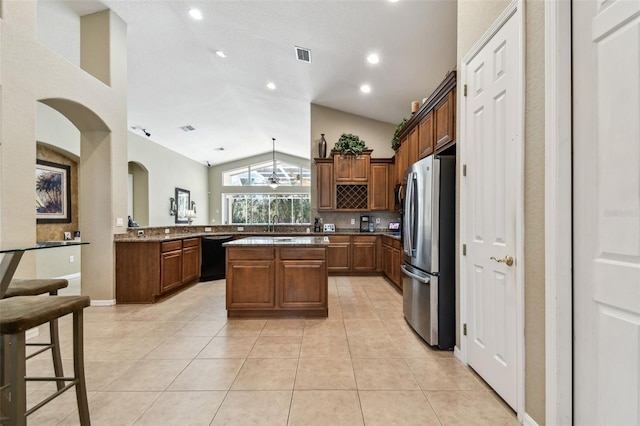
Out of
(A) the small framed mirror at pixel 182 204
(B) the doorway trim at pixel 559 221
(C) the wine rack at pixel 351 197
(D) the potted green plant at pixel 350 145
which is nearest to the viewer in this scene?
(B) the doorway trim at pixel 559 221

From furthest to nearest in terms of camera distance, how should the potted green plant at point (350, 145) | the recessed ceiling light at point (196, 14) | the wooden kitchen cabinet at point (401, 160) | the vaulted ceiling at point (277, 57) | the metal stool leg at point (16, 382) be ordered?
the potted green plant at point (350, 145) < the wooden kitchen cabinet at point (401, 160) < the recessed ceiling light at point (196, 14) < the vaulted ceiling at point (277, 57) < the metal stool leg at point (16, 382)

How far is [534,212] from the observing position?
5.23ft

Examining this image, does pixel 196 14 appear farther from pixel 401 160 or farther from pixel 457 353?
pixel 457 353

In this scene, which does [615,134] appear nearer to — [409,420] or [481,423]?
[481,423]

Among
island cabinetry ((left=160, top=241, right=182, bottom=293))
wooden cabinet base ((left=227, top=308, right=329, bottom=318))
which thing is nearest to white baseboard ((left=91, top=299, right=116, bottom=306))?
island cabinetry ((left=160, top=241, right=182, bottom=293))

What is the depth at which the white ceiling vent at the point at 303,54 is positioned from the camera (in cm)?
428

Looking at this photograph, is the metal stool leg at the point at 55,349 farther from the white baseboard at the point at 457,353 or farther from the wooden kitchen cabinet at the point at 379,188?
the wooden kitchen cabinet at the point at 379,188

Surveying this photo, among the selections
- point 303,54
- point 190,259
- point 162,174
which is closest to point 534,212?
point 303,54

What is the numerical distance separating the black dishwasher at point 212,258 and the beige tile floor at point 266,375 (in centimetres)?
202

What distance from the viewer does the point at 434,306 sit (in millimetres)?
2623

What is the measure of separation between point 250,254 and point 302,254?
2.04ft

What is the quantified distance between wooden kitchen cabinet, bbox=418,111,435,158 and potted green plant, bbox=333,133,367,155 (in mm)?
2309

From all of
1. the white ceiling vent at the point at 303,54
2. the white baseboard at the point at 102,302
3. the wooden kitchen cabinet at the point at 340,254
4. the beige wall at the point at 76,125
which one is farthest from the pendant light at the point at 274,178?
the white baseboard at the point at 102,302

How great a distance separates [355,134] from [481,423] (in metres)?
5.68
